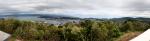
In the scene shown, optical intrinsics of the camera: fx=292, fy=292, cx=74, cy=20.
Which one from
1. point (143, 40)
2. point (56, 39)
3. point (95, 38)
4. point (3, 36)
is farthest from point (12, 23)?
Answer: point (143, 40)

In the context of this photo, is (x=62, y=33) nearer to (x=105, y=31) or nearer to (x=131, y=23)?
(x=105, y=31)

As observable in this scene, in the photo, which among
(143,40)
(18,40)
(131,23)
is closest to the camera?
(143,40)

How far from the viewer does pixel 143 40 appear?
47.1 ft

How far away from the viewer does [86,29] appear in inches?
830

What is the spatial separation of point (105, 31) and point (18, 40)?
6144mm

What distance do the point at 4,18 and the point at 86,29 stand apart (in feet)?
34.1

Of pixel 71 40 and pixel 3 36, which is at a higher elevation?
pixel 3 36

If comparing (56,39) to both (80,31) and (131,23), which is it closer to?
(80,31)

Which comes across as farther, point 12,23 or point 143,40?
point 12,23

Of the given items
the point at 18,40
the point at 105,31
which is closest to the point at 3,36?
the point at 18,40

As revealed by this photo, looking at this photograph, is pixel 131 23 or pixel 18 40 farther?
pixel 131 23

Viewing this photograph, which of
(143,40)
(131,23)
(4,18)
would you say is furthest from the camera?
(4,18)

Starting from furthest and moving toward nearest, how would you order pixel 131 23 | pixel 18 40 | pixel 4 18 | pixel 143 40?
pixel 4 18 < pixel 131 23 < pixel 18 40 < pixel 143 40

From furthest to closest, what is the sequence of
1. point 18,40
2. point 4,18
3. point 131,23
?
1. point 4,18
2. point 131,23
3. point 18,40
